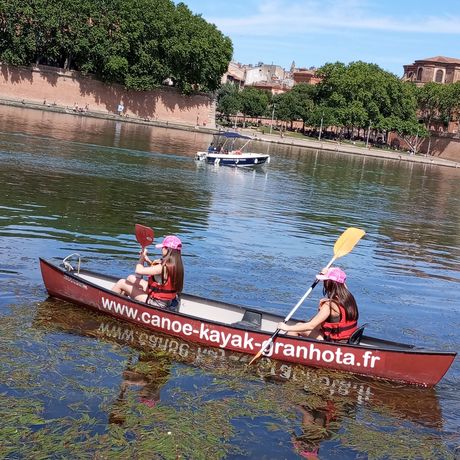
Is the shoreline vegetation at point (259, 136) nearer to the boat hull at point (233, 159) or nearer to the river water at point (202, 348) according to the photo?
the boat hull at point (233, 159)

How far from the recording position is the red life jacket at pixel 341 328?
34.7ft

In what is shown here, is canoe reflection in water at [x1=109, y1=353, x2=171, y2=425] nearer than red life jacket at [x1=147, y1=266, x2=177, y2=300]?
Yes

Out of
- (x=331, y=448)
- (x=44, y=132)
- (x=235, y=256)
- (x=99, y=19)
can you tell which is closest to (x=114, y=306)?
(x=331, y=448)

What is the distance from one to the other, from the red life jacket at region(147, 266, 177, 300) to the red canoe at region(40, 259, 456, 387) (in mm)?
336

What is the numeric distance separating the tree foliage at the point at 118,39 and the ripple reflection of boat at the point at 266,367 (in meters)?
75.7

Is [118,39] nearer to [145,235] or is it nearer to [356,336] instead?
[145,235]

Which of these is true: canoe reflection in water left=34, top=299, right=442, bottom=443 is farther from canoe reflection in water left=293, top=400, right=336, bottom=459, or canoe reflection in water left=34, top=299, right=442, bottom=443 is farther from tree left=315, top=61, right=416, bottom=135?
tree left=315, top=61, right=416, bottom=135

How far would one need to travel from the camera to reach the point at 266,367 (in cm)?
1073

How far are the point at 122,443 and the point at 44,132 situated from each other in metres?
43.9

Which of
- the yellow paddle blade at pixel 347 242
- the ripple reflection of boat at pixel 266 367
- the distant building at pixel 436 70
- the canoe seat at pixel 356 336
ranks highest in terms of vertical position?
the distant building at pixel 436 70

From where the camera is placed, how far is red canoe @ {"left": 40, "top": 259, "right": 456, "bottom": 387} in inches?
406

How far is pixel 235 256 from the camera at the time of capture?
18.4 metres

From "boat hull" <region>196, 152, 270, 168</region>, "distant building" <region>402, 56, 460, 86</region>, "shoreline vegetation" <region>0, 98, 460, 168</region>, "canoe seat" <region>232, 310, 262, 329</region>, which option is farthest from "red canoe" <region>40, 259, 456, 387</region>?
"distant building" <region>402, 56, 460, 86</region>

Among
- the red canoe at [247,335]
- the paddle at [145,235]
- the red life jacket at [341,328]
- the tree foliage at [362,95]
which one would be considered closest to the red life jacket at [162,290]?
the red canoe at [247,335]
